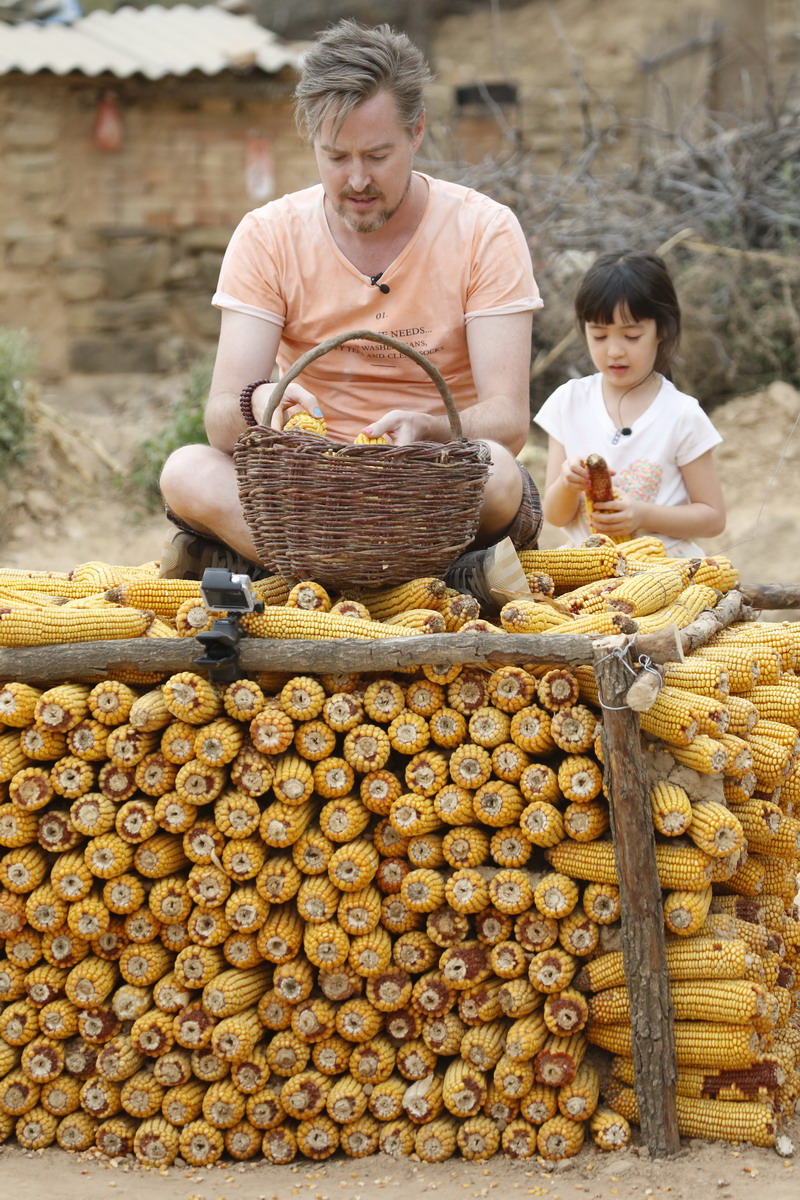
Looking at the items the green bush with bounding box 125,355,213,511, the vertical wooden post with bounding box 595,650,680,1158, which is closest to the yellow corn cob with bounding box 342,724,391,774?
the vertical wooden post with bounding box 595,650,680,1158

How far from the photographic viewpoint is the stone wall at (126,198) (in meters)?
10.7

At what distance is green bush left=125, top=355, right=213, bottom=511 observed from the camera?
949 centimetres

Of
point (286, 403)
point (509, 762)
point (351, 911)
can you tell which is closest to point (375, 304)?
point (286, 403)

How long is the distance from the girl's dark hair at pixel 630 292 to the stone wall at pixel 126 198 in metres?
7.01

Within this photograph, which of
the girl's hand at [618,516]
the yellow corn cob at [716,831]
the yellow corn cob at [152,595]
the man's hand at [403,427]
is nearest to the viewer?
the yellow corn cob at [716,831]

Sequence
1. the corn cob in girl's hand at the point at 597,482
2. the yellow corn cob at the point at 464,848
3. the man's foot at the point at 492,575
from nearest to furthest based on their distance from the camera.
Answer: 1. the yellow corn cob at the point at 464,848
2. the man's foot at the point at 492,575
3. the corn cob in girl's hand at the point at 597,482

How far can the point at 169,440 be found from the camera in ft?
31.4

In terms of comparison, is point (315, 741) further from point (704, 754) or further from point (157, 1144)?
point (157, 1144)

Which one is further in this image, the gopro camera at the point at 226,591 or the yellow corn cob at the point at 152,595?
the yellow corn cob at the point at 152,595

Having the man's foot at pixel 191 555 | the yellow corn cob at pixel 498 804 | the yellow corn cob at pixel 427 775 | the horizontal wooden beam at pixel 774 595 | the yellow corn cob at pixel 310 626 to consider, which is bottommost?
the yellow corn cob at pixel 498 804

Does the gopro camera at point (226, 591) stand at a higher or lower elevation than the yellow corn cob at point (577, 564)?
lower

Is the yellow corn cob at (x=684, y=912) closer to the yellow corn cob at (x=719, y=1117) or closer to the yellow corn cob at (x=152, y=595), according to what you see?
the yellow corn cob at (x=719, y=1117)

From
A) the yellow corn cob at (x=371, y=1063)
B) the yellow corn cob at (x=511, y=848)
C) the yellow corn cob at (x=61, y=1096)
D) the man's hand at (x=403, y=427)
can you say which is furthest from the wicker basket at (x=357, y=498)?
the yellow corn cob at (x=61, y=1096)

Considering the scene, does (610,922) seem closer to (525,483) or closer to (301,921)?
(301,921)
